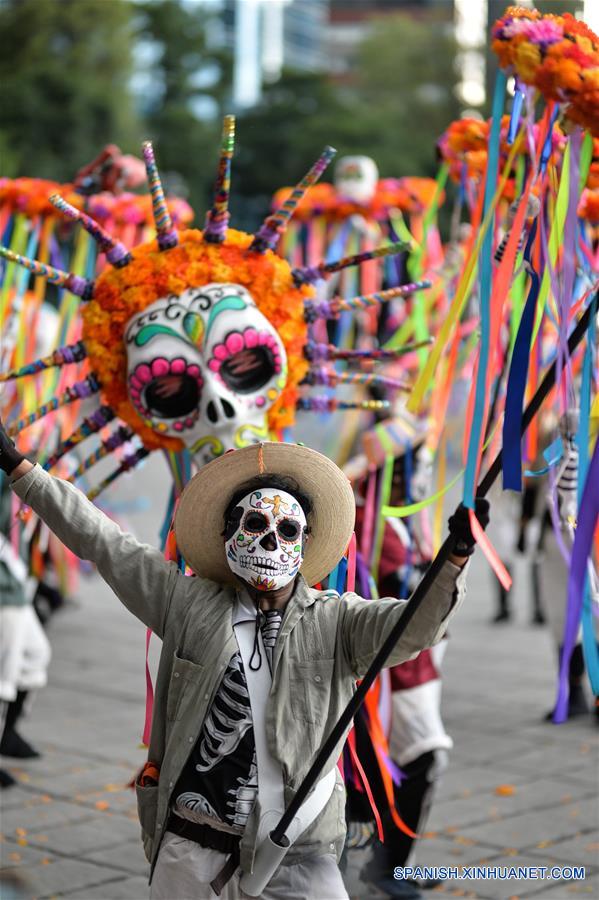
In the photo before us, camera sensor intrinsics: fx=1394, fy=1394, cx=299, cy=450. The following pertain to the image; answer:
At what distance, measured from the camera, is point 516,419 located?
9.82 ft

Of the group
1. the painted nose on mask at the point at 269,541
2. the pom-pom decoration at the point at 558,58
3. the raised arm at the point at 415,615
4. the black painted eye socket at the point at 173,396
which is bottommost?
the raised arm at the point at 415,615

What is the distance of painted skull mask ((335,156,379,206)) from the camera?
25.5 ft

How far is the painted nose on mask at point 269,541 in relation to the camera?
121 inches

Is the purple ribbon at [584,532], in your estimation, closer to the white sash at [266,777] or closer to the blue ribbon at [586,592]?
the blue ribbon at [586,592]

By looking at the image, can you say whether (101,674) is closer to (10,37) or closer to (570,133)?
(570,133)

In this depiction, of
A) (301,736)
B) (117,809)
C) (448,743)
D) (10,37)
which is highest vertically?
(10,37)

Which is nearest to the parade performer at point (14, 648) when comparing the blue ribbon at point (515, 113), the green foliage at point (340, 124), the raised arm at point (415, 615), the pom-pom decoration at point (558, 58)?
the raised arm at point (415, 615)

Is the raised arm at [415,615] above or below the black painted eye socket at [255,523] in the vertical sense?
below

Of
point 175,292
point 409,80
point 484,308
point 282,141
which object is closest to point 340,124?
point 282,141

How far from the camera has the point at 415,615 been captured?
2.88 meters

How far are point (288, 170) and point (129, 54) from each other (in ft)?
17.5

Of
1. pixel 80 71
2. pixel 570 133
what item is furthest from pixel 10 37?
pixel 570 133

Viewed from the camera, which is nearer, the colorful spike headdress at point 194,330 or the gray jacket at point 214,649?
the gray jacket at point 214,649

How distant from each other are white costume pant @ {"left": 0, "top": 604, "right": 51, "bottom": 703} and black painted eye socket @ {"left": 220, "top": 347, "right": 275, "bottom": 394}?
82.3 inches
